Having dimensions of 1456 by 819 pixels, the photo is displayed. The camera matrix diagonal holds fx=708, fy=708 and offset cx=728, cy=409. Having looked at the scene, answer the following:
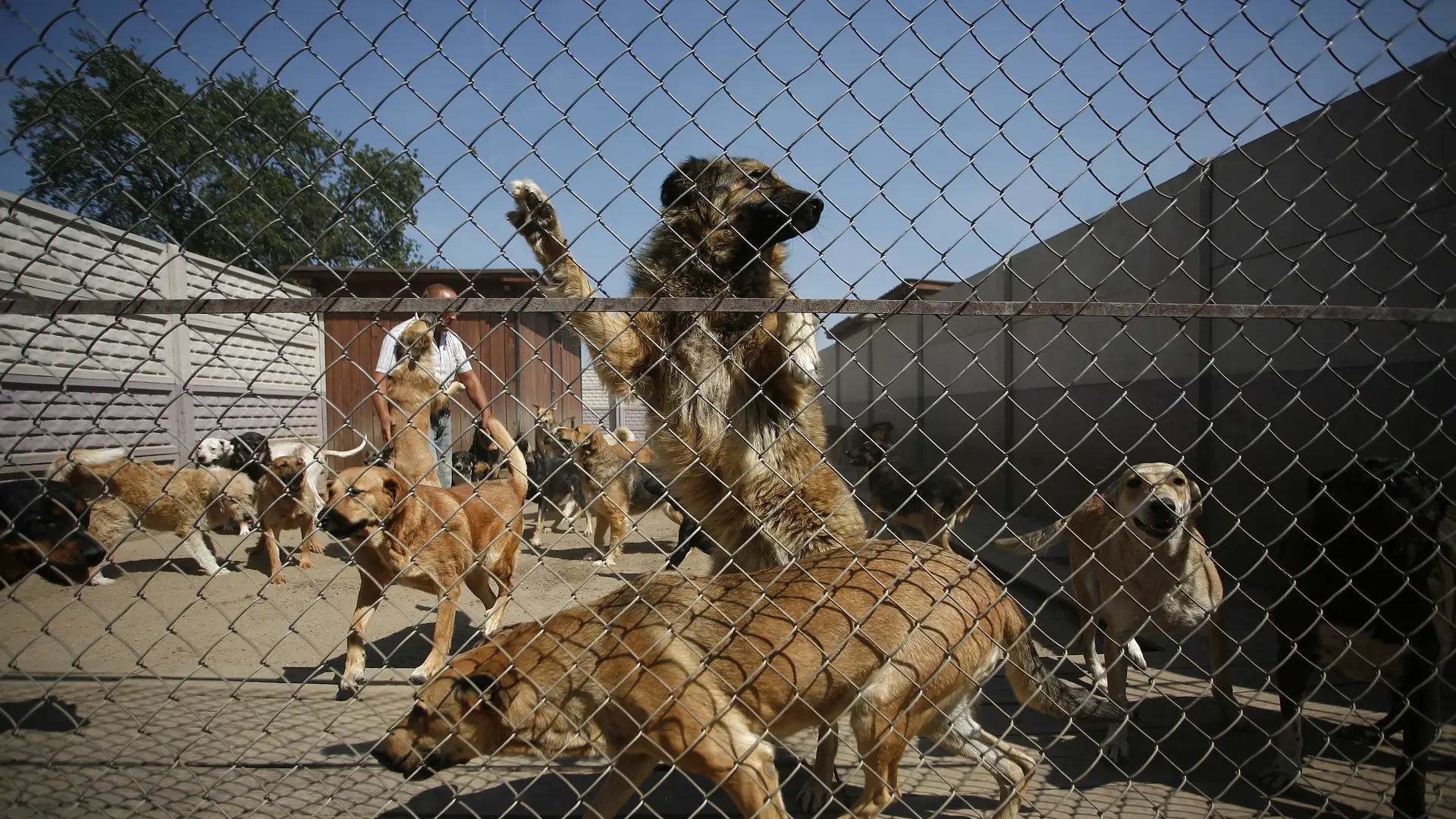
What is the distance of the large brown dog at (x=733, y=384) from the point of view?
3305mm

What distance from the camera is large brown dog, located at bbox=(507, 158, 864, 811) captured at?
10.8 ft

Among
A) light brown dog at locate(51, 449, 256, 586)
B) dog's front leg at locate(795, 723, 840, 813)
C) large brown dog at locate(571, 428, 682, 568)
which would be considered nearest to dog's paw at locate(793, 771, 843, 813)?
dog's front leg at locate(795, 723, 840, 813)

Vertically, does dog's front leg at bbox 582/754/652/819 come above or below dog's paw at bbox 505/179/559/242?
below

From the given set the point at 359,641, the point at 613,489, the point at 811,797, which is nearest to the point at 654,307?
the point at 811,797

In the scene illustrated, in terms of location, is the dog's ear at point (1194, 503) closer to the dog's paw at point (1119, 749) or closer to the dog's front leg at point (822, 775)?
the dog's paw at point (1119, 749)

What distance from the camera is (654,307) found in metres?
1.99

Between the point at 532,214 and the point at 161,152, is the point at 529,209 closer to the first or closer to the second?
the point at 532,214

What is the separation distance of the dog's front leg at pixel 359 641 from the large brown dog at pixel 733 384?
2.03 m

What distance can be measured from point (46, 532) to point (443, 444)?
15.4 feet

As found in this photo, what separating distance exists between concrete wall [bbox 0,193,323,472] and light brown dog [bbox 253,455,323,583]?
50 centimetres

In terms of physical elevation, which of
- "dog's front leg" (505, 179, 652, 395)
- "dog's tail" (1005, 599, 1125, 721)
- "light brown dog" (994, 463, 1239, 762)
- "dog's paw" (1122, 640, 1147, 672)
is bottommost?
"dog's paw" (1122, 640, 1147, 672)

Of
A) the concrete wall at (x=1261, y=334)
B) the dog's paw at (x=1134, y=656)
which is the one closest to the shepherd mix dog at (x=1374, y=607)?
the concrete wall at (x=1261, y=334)

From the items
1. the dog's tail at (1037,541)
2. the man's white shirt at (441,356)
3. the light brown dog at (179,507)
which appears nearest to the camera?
the dog's tail at (1037,541)

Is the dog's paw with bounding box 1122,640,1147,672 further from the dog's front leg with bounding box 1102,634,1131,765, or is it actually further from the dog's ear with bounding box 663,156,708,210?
the dog's ear with bounding box 663,156,708,210
